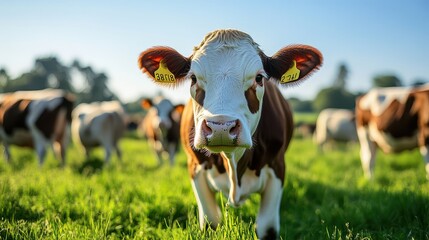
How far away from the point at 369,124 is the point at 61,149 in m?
7.78

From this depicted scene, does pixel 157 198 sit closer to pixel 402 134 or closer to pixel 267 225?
pixel 267 225

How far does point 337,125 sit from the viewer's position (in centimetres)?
2016

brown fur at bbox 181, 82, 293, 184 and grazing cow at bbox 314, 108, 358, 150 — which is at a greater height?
brown fur at bbox 181, 82, 293, 184

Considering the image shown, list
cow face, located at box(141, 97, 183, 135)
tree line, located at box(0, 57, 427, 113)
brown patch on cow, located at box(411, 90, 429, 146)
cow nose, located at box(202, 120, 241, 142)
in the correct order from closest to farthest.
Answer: cow nose, located at box(202, 120, 241, 142)
brown patch on cow, located at box(411, 90, 429, 146)
cow face, located at box(141, 97, 183, 135)
tree line, located at box(0, 57, 427, 113)

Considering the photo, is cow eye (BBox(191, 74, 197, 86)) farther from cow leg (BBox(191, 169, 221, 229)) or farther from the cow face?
the cow face

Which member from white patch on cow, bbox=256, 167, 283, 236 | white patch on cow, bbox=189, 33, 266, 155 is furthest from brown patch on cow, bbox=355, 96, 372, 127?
white patch on cow, bbox=189, 33, 266, 155

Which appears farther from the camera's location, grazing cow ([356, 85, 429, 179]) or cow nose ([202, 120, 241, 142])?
grazing cow ([356, 85, 429, 179])

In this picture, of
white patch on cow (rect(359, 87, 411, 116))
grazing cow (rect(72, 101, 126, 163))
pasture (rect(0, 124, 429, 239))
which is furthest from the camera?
grazing cow (rect(72, 101, 126, 163))

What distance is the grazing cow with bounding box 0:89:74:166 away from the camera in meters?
8.85

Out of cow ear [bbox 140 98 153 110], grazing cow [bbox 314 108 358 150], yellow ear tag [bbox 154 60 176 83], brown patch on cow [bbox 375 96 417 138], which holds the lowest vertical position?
grazing cow [bbox 314 108 358 150]

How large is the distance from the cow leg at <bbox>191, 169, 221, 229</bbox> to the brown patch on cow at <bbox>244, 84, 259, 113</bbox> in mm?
942

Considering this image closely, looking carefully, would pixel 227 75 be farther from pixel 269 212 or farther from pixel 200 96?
pixel 269 212

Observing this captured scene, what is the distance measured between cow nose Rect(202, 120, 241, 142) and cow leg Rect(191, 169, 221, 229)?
1.16 meters

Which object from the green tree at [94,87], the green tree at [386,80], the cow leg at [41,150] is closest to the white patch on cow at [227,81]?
the cow leg at [41,150]
